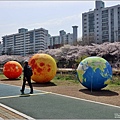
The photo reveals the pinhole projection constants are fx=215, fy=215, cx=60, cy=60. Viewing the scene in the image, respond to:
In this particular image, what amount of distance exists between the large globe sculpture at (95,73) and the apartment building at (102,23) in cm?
7717

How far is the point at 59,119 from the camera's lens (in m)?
6.64

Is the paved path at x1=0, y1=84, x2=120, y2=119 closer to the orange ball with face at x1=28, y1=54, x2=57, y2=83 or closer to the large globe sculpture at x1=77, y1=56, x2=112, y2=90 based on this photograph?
the large globe sculpture at x1=77, y1=56, x2=112, y2=90

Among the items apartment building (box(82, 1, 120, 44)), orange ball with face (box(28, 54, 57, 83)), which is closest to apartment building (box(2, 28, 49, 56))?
apartment building (box(82, 1, 120, 44))

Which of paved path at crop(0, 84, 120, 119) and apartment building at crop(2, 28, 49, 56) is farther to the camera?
apartment building at crop(2, 28, 49, 56)

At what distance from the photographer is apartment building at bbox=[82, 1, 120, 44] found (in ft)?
303

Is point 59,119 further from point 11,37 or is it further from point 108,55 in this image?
point 11,37

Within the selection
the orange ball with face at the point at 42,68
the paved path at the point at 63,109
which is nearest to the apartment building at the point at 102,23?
the orange ball with face at the point at 42,68

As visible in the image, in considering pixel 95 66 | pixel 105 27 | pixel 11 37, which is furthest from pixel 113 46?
pixel 11 37

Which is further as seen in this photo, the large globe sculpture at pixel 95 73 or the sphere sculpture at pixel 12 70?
the sphere sculpture at pixel 12 70

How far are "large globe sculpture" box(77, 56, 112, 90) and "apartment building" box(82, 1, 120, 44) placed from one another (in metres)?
77.2

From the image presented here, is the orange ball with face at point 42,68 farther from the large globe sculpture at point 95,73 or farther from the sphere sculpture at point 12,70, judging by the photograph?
the sphere sculpture at point 12,70

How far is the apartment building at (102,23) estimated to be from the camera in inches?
3632

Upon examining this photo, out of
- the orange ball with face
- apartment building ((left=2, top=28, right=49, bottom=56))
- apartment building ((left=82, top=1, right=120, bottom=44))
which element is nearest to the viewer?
the orange ball with face

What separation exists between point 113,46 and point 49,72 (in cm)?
3274
